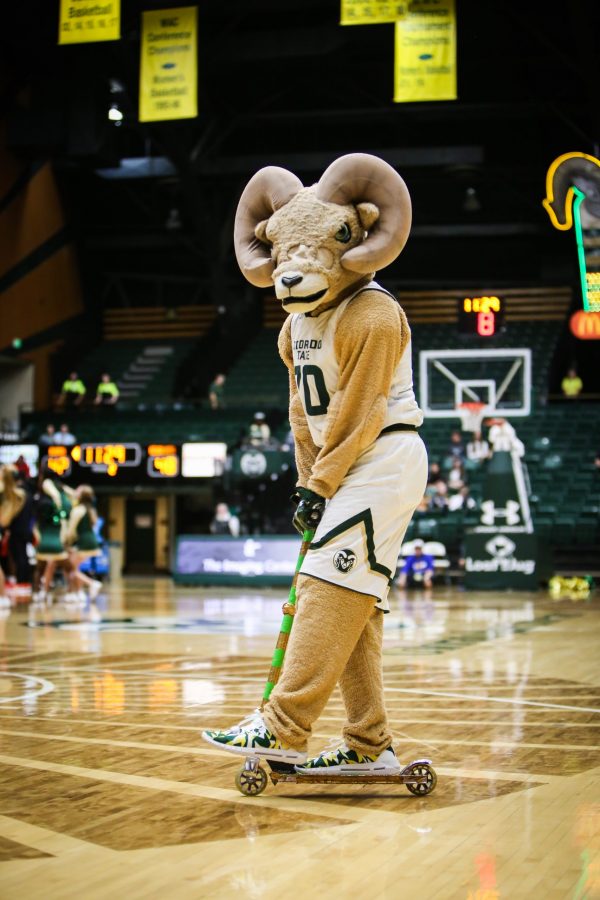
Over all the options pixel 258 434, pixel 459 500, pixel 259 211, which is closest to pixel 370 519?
pixel 259 211

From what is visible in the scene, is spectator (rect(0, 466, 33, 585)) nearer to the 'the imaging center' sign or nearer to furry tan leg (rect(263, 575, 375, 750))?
the 'the imaging center' sign

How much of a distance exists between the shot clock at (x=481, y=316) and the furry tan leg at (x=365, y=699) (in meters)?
16.5

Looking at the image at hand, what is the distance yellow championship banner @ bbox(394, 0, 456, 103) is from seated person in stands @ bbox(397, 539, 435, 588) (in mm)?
6962

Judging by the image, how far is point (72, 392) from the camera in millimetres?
28375

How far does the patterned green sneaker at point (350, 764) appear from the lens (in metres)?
4.11

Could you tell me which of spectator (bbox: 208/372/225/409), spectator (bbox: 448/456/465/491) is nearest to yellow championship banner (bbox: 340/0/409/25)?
spectator (bbox: 448/456/465/491)

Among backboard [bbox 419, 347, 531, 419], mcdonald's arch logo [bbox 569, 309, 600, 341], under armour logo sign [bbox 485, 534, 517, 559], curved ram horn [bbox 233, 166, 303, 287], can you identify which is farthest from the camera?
mcdonald's arch logo [bbox 569, 309, 600, 341]

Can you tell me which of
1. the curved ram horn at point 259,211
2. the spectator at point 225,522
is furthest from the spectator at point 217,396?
the curved ram horn at point 259,211

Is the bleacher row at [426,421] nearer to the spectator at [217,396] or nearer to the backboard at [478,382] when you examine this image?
the spectator at [217,396]

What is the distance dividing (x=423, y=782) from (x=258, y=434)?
1870 cm

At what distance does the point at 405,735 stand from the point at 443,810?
1.36m

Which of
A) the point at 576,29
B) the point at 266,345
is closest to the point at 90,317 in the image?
the point at 266,345

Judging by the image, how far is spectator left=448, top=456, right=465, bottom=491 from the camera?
21391mm

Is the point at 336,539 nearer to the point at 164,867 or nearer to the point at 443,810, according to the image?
the point at 443,810
